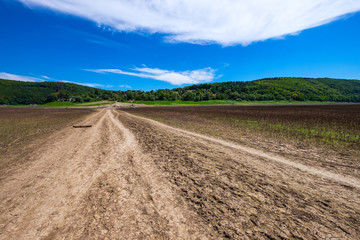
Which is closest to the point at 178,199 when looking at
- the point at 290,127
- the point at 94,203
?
the point at 94,203

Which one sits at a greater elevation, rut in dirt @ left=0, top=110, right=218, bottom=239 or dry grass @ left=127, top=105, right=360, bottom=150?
A: dry grass @ left=127, top=105, right=360, bottom=150

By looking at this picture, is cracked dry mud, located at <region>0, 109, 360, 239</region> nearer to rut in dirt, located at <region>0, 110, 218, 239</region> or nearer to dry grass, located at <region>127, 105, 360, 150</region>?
rut in dirt, located at <region>0, 110, 218, 239</region>

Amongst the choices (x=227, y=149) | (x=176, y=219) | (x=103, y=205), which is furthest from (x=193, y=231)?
(x=227, y=149)

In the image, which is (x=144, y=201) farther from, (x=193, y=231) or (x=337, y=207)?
(x=337, y=207)

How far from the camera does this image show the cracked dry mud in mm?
3244

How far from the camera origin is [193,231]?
10.5 feet

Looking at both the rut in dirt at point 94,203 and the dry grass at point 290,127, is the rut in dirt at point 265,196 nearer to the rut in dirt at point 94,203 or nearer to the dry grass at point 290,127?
the rut in dirt at point 94,203

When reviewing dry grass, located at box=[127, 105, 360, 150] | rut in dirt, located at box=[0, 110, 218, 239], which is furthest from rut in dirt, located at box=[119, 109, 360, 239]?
dry grass, located at box=[127, 105, 360, 150]

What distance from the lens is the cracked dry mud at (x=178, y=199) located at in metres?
3.24

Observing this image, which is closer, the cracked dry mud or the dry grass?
the cracked dry mud

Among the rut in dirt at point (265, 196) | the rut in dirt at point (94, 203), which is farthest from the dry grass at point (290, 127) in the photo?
the rut in dirt at point (94, 203)

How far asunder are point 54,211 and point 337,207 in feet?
23.9

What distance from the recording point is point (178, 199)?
14.2 ft

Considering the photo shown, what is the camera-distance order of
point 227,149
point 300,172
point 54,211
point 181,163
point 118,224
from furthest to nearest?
point 227,149 → point 181,163 → point 300,172 → point 54,211 → point 118,224
